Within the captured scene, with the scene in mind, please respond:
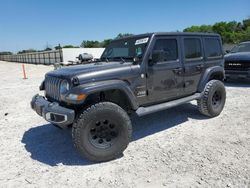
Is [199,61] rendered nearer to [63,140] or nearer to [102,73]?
[102,73]

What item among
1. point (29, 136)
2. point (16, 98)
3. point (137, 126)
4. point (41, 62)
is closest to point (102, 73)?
point (137, 126)

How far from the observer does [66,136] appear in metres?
5.19

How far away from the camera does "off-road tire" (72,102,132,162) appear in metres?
3.84

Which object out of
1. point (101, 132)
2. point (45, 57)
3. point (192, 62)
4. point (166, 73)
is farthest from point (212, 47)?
point (45, 57)

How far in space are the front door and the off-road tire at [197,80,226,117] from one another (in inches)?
32.1

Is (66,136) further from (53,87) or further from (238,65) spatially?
(238,65)

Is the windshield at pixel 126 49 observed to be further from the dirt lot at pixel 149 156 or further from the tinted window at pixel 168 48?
the dirt lot at pixel 149 156

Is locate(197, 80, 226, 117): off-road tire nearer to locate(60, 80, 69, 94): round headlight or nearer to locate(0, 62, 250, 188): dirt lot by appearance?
locate(0, 62, 250, 188): dirt lot

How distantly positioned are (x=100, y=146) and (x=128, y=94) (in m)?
0.96

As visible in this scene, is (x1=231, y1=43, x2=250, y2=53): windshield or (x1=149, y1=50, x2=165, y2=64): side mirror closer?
(x1=149, y1=50, x2=165, y2=64): side mirror

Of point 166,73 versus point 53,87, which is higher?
point 166,73

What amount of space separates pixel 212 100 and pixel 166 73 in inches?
71.1

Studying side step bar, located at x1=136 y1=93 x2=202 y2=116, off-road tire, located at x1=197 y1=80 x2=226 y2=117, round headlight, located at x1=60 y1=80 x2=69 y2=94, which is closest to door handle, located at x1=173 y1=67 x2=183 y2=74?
side step bar, located at x1=136 y1=93 x2=202 y2=116

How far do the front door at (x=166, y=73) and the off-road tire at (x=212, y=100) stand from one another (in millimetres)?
816
